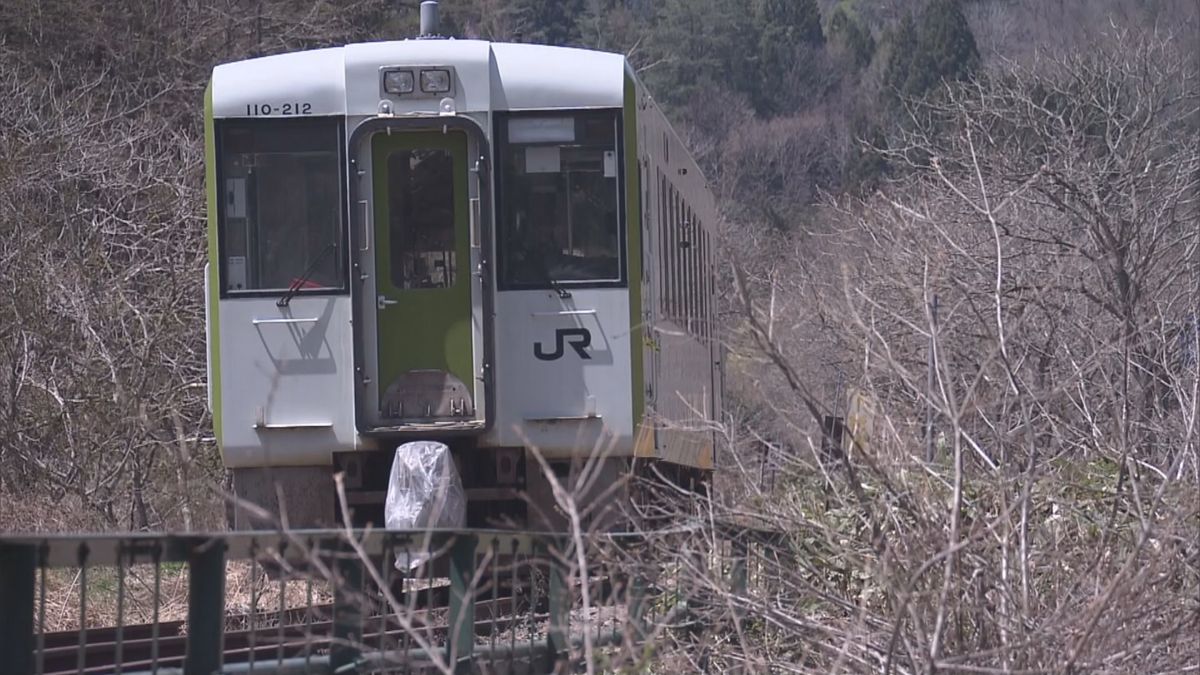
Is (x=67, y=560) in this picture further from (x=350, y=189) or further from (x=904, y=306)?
(x=904, y=306)

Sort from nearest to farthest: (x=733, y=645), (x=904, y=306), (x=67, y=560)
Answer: (x=67, y=560) < (x=733, y=645) < (x=904, y=306)

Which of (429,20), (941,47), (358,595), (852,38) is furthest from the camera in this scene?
(852,38)

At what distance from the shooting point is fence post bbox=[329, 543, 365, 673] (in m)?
4.37

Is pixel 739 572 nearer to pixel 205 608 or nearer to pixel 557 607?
pixel 557 607

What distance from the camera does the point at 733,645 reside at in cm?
618

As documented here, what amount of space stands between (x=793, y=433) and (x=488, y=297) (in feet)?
11.1

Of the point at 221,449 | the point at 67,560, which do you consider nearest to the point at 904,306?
the point at 221,449

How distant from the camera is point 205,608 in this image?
3.99m

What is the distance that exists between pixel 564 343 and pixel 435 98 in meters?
1.44

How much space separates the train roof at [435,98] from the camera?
8.99 metres

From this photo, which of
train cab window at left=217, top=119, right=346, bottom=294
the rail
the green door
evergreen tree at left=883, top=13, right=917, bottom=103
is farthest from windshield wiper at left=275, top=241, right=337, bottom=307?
evergreen tree at left=883, top=13, right=917, bottom=103

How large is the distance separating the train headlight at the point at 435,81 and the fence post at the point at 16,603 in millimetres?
5675

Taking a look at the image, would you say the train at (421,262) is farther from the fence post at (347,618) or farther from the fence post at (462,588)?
the fence post at (347,618)

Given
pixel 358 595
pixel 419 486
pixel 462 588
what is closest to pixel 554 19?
pixel 419 486
